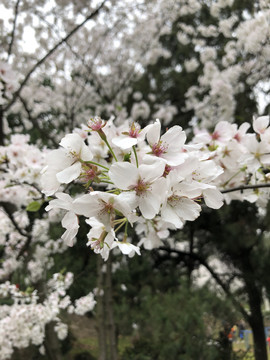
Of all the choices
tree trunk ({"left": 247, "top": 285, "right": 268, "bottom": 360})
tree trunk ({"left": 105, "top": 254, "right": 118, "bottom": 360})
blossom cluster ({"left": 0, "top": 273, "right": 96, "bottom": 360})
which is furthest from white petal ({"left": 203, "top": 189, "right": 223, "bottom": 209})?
blossom cluster ({"left": 0, "top": 273, "right": 96, "bottom": 360})

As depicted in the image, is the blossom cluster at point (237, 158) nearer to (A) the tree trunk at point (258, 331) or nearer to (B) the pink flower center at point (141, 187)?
(B) the pink flower center at point (141, 187)

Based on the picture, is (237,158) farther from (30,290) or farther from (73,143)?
(30,290)

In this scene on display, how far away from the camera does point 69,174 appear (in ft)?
1.92

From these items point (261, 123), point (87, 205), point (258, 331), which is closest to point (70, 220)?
point (87, 205)

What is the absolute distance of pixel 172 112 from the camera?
5.82 meters

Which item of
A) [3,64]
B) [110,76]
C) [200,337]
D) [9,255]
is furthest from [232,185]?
[110,76]

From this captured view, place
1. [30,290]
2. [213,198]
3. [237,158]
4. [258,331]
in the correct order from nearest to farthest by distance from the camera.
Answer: [213,198]
[237,158]
[258,331]
[30,290]

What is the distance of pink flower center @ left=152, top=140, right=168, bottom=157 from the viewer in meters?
0.60

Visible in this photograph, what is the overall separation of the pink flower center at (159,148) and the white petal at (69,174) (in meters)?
0.14

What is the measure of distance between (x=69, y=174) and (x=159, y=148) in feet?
0.54

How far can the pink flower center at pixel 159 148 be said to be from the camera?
60 cm

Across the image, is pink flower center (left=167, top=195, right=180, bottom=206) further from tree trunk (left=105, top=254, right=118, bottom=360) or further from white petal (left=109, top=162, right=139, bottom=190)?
tree trunk (left=105, top=254, right=118, bottom=360)

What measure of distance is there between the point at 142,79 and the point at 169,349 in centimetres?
483

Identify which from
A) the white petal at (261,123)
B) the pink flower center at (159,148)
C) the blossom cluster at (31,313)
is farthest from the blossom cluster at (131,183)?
the blossom cluster at (31,313)
